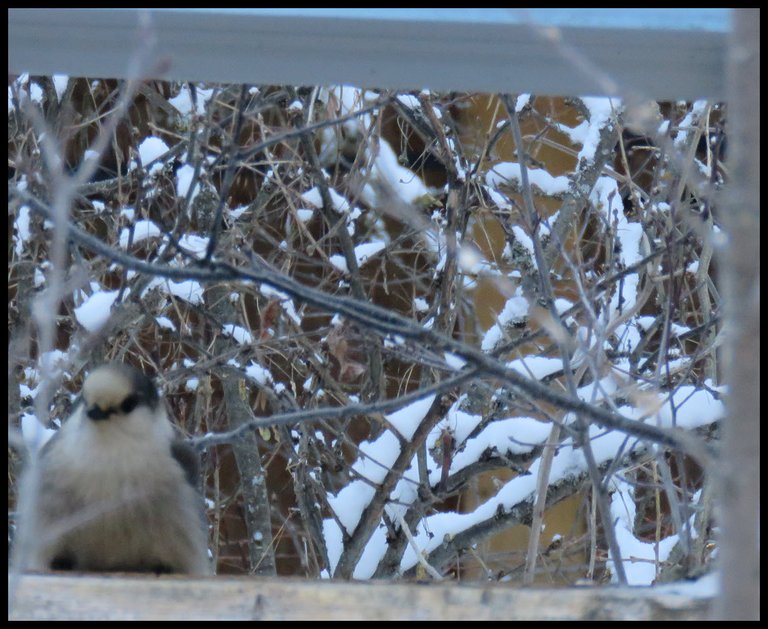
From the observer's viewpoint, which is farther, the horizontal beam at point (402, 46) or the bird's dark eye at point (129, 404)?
the bird's dark eye at point (129, 404)

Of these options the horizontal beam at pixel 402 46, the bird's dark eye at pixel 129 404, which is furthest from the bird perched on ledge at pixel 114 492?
the horizontal beam at pixel 402 46

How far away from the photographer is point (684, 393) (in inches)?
149

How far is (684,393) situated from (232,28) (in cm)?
260

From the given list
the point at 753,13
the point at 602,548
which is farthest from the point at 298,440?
the point at 753,13

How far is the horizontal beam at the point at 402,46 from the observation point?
1515 mm

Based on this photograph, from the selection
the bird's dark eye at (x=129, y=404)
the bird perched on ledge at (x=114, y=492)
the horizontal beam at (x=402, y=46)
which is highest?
the horizontal beam at (x=402, y=46)

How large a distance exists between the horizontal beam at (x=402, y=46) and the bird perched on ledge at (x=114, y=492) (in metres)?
0.73

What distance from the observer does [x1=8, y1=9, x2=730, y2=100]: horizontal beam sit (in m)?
Answer: 1.51

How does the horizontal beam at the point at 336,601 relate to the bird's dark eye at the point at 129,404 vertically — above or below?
below

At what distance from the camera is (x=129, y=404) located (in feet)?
7.22

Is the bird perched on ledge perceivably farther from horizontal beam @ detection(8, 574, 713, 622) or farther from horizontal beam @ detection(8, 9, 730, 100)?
horizontal beam @ detection(8, 9, 730, 100)

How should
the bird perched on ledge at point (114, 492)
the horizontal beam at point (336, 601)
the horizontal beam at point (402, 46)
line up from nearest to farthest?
1. the horizontal beam at point (402, 46)
2. the horizontal beam at point (336, 601)
3. the bird perched on ledge at point (114, 492)

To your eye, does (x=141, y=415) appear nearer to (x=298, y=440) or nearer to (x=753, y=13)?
(x=753, y=13)

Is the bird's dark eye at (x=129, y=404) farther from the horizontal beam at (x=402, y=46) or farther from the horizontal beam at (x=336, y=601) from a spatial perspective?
the horizontal beam at (x=402, y=46)
